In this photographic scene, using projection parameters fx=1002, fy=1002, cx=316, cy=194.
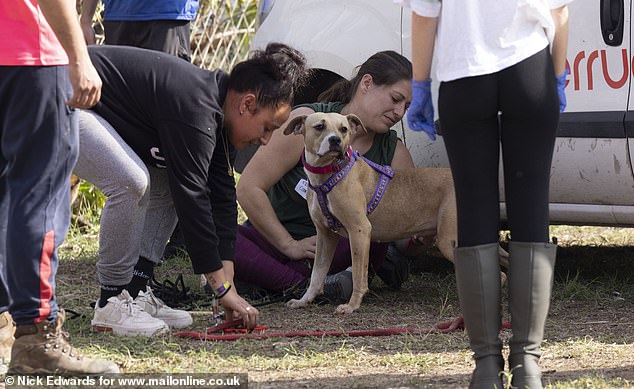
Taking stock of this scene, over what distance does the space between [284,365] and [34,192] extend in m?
0.99

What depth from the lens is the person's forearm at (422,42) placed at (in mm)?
2684

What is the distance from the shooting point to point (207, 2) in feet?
24.0

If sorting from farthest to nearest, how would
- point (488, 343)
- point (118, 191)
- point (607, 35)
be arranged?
point (607, 35), point (118, 191), point (488, 343)

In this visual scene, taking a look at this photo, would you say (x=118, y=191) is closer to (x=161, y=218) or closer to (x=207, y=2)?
(x=161, y=218)

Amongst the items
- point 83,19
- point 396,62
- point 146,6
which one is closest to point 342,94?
point 396,62

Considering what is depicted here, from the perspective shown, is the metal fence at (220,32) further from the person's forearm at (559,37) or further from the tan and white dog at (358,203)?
the person's forearm at (559,37)

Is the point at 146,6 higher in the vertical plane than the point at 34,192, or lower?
higher

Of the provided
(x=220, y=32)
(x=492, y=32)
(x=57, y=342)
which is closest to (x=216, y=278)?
(x=57, y=342)

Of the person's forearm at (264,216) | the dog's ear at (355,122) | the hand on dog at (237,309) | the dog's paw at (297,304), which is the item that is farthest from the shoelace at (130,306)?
the dog's ear at (355,122)

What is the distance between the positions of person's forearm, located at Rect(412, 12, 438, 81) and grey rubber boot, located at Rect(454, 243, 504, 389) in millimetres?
508

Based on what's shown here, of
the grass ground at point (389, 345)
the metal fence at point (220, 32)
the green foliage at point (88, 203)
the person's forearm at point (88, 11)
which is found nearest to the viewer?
the grass ground at point (389, 345)

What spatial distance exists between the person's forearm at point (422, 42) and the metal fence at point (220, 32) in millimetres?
4525

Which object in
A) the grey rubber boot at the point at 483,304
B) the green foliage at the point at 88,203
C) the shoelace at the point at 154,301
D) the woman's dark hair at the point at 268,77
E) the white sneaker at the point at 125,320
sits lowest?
the green foliage at the point at 88,203

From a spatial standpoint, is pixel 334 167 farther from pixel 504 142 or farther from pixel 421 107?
pixel 504 142
